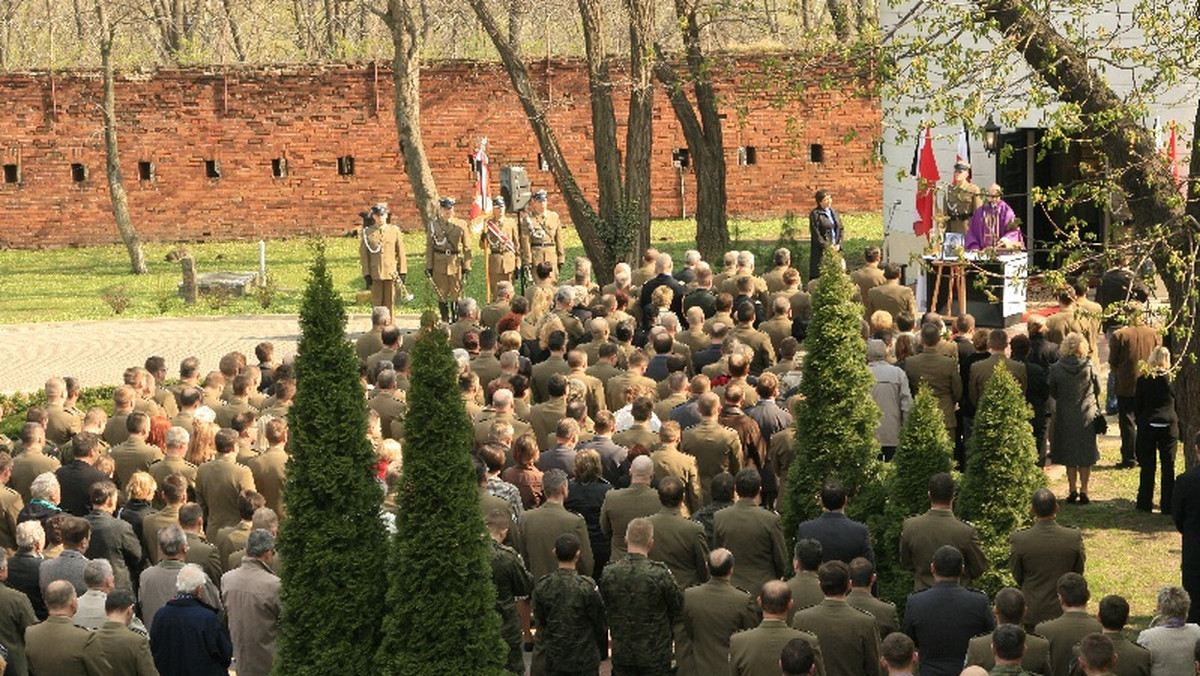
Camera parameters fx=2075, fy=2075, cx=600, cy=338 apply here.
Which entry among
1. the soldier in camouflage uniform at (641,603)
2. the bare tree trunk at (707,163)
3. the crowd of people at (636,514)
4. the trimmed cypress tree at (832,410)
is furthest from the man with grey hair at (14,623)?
the bare tree trunk at (707,163)

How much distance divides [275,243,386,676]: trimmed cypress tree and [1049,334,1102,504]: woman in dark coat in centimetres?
779

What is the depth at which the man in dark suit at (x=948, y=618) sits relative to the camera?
1128 centimetres

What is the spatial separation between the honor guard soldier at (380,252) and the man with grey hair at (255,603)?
1318 centimetres

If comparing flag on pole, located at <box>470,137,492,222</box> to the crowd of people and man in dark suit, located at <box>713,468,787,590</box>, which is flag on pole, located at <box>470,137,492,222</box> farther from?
man in dark suit, located at <box>713,468,787,590</box>

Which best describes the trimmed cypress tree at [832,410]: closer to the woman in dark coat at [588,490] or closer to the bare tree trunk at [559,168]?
the woman in dark coat at [588,490]

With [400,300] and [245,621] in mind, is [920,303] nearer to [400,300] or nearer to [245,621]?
[400,300]

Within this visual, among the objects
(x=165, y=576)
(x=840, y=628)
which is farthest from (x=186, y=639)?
(x=840, y=628)

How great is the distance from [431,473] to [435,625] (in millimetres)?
759

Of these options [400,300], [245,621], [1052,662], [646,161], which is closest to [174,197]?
[400,300]

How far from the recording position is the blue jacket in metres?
11.7

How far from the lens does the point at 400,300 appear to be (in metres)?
29.8

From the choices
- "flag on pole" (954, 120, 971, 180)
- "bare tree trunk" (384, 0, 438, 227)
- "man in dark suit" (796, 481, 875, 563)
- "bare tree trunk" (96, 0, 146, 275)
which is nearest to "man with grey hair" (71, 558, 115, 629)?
"man in dark suit" (796, 481, 875, 563)

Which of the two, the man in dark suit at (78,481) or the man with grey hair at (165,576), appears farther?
the man in dark suit at (78,481)

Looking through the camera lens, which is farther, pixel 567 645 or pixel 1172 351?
pixel 1172 351
